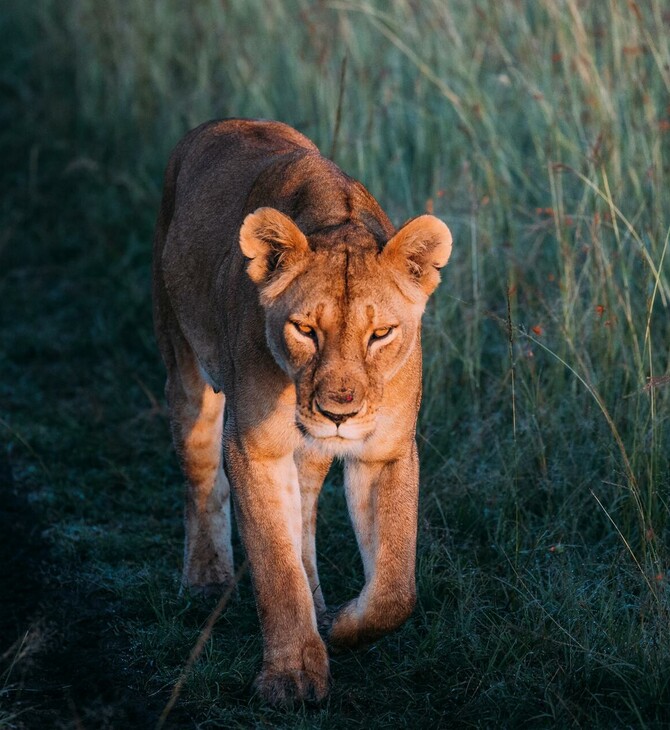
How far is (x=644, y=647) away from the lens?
10.9ft

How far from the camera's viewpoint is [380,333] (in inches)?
134

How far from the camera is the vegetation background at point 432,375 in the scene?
353 centimetres

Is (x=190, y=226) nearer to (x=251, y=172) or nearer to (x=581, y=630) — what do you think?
(x=251, y=172)

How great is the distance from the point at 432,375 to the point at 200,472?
3.90 ft

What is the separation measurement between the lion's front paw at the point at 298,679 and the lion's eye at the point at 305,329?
2.77 ft

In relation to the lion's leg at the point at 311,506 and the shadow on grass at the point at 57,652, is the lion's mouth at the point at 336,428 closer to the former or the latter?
the lion's leg at the point at 311,506

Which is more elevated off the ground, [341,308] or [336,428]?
[341,308]

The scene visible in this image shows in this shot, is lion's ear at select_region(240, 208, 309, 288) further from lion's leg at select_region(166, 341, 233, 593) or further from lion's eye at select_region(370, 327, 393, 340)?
lion's leg at select_region(166, 341, 233, 593)

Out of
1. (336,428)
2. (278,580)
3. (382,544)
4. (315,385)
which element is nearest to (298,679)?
(278,580)

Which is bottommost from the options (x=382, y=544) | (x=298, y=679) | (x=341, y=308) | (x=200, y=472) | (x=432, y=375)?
(x=432, y=375)

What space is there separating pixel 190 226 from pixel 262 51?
4485mm

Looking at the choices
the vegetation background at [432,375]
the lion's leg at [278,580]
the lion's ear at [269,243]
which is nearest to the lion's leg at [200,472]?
the vegetation background at [432,375]

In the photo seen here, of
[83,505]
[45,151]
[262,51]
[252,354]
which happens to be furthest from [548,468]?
[45,151]

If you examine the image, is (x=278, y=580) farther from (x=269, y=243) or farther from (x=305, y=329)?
(x=269, y=243)
